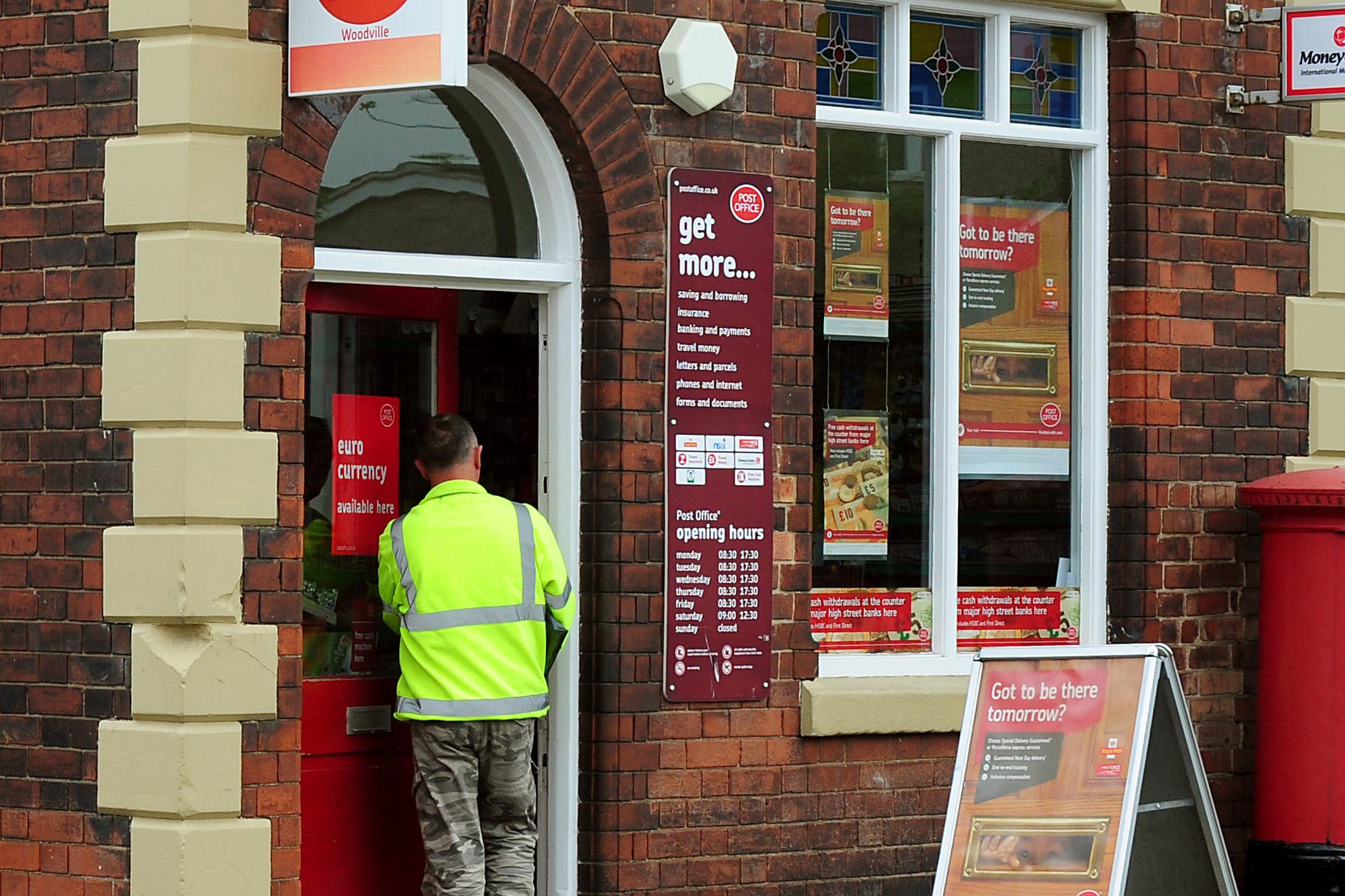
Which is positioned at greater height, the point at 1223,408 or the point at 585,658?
the point at 1223,408

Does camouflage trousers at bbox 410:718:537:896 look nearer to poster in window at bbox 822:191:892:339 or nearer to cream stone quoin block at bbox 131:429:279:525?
cream stone quoin block at bbox 131:429:279:525

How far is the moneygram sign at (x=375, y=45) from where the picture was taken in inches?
256

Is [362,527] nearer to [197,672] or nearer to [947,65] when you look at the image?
[197,672]

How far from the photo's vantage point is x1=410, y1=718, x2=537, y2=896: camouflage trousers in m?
7.00

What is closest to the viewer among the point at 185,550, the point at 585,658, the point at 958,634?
the point at 185,550

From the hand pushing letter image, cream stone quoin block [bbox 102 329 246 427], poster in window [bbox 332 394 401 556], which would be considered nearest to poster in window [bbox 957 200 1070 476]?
the hand pushing letter image

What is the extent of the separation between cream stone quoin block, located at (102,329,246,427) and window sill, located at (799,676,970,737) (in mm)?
2502

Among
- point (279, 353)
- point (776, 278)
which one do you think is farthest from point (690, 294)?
point (279, 353)

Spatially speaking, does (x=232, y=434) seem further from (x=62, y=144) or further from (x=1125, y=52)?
(x=1125, y=52)

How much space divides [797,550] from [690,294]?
108cm

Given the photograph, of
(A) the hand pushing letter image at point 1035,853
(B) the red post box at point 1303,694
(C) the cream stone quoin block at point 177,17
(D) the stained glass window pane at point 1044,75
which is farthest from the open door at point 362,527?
(B) the red post box at point 1303,694

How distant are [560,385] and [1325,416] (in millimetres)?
3516

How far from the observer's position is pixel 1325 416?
9.10 meters

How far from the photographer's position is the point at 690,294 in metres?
7.79
